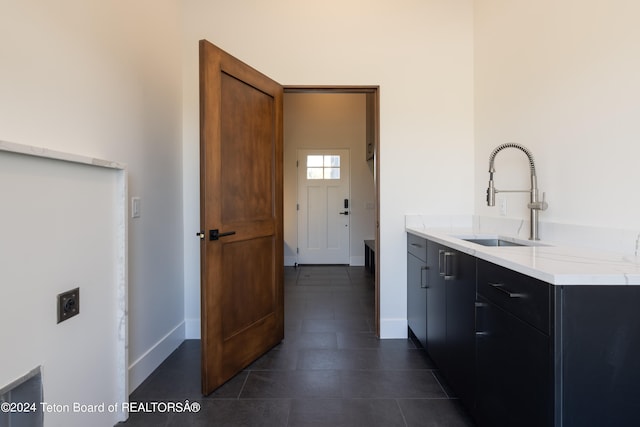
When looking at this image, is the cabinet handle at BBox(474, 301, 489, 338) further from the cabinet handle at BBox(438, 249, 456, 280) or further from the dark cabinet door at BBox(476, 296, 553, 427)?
the cabinet handle at BBox(438, 249, 456, 280)

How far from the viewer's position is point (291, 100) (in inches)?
227

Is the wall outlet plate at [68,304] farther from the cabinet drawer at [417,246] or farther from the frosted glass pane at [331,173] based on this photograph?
the frosted glass pane at [331,173]

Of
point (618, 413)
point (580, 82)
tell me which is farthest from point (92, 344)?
point (580, 82)

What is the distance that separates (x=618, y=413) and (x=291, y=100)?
562 centimetres

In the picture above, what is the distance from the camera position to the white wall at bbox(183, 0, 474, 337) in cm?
259

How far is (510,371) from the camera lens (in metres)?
1.16

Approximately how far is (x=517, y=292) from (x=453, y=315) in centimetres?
62

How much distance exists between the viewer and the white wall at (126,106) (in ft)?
3.96

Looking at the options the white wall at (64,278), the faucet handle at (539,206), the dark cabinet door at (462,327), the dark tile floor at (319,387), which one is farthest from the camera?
the faucet handle at (539,206)

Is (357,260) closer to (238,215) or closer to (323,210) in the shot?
(323,210)

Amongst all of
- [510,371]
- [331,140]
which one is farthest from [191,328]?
[331,140]

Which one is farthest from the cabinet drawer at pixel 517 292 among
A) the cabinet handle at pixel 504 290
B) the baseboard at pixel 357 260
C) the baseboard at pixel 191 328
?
the baseboard at pixel 357 260

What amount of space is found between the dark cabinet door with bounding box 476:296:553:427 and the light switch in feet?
6.13

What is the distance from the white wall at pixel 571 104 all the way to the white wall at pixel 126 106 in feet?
7.47
